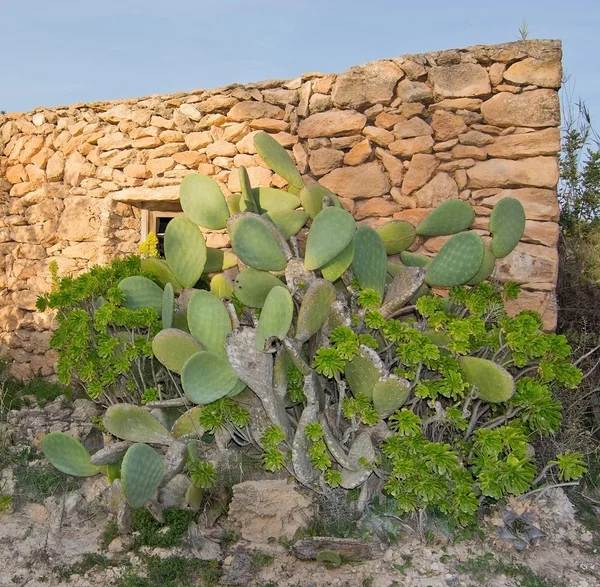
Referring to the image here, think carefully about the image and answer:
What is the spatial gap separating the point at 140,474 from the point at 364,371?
115 centimetres

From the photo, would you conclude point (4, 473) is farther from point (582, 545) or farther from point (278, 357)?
point (582, 545)

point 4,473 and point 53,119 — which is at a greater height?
point 53,119

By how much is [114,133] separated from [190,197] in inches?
67.3

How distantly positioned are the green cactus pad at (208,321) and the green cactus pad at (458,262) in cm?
106

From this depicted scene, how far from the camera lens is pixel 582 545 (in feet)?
10.6

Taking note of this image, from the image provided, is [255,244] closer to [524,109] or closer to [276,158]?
[276,158]

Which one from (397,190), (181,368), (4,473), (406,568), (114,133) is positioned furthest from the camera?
(114,133)

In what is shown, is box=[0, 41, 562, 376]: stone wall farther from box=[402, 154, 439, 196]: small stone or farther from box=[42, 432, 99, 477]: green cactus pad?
box=[42, 432, 99, 477]: green cactus pad

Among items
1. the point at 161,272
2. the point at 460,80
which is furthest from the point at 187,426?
the point at 460,80

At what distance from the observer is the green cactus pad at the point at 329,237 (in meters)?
3.12

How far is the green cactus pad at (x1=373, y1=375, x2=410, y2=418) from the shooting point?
2.96 m

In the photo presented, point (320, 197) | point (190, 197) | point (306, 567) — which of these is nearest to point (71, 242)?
point (190, 197)

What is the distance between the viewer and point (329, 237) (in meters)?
3.14

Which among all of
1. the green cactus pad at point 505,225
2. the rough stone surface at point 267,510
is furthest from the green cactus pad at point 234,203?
the rough stone surface at point 267,510
